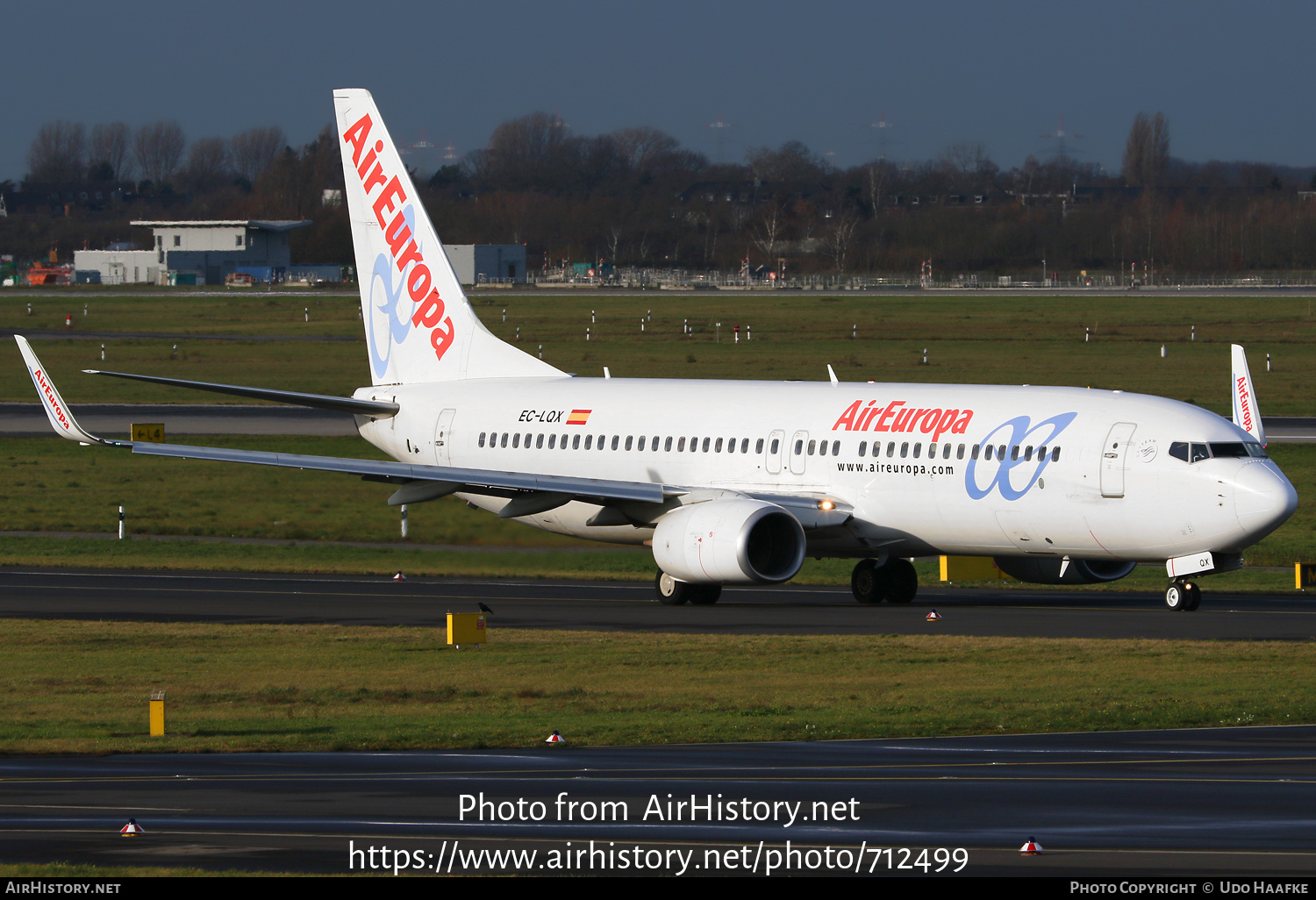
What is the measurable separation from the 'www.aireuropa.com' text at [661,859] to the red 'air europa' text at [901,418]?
68.7ft

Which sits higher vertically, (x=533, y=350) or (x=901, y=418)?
(x=533, y=350)

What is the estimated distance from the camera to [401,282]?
144ft

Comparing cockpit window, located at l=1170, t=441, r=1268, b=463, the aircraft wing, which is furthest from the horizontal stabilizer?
cockpit window, located at l=1170, t=441, r=1268, b=463

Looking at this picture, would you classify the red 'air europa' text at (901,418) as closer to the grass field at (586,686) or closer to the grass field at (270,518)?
the grass field at (586,686)

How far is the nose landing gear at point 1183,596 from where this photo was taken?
33375mm

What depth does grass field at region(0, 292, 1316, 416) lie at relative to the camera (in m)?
87.1

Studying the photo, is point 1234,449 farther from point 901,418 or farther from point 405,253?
point 405,253

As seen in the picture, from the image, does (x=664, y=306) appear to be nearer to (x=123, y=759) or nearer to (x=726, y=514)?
(x=726, y=514)

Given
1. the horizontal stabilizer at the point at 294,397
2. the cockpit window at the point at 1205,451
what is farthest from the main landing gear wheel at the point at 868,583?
the horizontal stabilizer at the point at 294,397

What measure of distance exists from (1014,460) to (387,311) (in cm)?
1726

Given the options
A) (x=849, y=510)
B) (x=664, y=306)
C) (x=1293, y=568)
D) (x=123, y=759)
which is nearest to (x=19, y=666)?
(x=123, y=759)

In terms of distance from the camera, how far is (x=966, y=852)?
46.0 ft

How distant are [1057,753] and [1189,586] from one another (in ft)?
49.7

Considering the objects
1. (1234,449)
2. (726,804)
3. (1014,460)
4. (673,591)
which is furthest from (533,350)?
(726,804)
